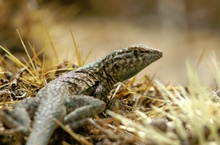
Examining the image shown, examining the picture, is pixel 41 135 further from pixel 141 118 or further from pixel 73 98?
pixel 141 118

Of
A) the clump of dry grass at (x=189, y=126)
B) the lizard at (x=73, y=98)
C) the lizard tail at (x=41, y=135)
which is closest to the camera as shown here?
the clump of dry grass at (x=189, y=126)

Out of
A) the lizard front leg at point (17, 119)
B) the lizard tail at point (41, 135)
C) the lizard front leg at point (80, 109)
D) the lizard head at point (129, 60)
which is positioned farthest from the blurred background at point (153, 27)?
the lizard tail at point (41, 135)

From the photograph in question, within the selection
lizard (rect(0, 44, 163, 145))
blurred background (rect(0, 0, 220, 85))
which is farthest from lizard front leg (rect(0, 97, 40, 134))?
blurred background (rect(0, 0, 220, 85))

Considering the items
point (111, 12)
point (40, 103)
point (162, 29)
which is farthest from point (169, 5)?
point (40, 103)

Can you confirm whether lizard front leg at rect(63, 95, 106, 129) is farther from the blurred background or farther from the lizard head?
the blurred background

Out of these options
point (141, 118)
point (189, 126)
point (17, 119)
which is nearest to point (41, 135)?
point (17, 119)

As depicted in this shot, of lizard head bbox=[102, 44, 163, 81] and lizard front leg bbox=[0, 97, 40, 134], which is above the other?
lizard head bbox=[102, 44, 163, 81]

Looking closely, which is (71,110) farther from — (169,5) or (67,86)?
(169,5)

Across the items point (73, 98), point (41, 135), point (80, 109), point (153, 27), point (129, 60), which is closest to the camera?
point (41, 135)

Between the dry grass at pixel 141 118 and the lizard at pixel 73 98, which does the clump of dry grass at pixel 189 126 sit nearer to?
the dry grass at pixel 141 118
